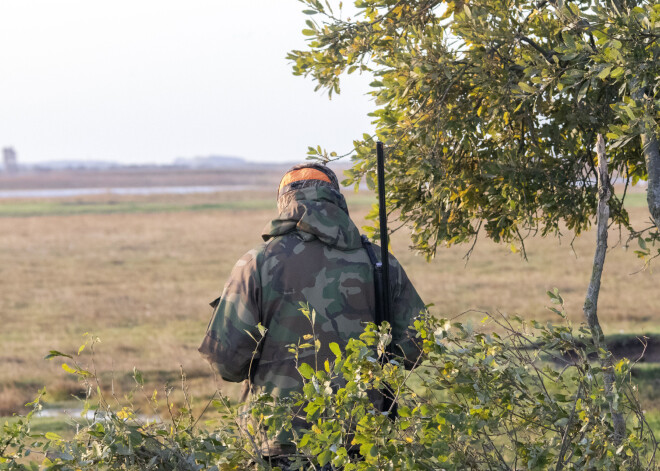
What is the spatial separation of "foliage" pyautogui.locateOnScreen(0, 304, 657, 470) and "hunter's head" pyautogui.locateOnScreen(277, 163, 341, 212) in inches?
37.1

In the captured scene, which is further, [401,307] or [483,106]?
[483,106]

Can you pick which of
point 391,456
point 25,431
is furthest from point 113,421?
point 391,456

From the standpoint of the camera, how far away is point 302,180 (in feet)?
12.7

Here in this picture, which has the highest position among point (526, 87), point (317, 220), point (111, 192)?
point (526, 87)

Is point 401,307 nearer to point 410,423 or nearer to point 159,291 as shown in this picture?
point 410,423

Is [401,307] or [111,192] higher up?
[401,307]

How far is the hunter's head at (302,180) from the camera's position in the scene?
3830 millimetres

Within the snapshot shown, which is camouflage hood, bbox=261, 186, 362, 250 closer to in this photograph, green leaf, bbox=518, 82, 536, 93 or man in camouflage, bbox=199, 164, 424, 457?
man in camouflage, bbox=199, 164, 424, 457

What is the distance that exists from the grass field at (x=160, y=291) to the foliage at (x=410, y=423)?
3.20ft

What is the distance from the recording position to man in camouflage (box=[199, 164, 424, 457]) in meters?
3.61

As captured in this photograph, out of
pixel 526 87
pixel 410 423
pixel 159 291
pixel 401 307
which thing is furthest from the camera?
pixel 159 291

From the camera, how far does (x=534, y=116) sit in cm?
557

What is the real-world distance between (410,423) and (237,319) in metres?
1.06

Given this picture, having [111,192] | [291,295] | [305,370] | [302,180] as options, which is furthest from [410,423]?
[111,192]
